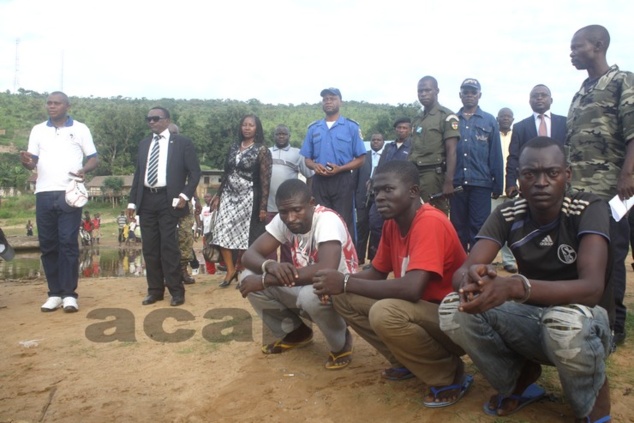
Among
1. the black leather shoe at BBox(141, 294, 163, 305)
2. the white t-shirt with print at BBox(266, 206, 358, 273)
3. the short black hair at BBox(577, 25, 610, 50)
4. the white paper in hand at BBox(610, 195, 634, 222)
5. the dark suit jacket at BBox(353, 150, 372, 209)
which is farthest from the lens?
the dark suit jacket at BBox(353, 150, 372, 209)

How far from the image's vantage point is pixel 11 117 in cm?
6000

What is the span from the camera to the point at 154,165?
5.71m

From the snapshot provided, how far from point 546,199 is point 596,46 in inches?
71.2

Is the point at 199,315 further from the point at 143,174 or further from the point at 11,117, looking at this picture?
the point at 11,117

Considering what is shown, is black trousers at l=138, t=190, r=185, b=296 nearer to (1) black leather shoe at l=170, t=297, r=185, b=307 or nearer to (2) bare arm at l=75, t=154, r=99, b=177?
(1) black leather shoe at l=170, t=297, r=185, b=307

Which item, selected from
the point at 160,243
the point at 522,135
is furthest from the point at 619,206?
the point at 160,243

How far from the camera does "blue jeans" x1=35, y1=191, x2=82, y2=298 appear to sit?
545cm

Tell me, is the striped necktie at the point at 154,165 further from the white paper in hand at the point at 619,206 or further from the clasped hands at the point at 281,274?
the white paper in hand at the point at 619,206

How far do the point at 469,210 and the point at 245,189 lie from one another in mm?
2497

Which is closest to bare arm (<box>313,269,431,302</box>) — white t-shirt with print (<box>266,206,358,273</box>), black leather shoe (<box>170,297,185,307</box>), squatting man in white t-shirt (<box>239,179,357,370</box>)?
squatting man in white t-shirt (<box>239,179,357,370</box>)

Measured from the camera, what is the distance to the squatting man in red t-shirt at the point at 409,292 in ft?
9.44

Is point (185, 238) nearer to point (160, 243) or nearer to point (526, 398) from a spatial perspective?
point (160, 243)

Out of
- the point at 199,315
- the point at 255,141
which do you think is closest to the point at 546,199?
the point at 199,315

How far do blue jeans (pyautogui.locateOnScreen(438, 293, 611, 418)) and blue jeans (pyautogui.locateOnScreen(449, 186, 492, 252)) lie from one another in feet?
10.3
